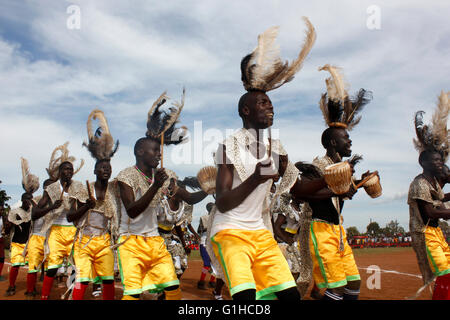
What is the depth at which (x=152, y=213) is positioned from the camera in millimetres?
4676

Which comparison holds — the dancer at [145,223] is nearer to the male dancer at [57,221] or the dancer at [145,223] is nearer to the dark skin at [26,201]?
the male dancer at [57,221]

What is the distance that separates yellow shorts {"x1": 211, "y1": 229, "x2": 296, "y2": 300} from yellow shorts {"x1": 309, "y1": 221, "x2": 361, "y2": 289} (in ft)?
5.71

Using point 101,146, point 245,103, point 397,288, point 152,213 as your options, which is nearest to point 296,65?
point 245,103

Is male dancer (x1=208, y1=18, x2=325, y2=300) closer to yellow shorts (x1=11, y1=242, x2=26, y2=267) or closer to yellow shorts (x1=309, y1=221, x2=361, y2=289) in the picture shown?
yellow shorts (x1=309, y1=221, x2=361, y2=289)

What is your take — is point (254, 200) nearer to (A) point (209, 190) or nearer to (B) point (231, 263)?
(B) point (231, 263)

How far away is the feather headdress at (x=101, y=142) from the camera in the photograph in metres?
5.51

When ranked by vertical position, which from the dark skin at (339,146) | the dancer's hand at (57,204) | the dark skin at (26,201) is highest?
the dark skin at (339,146)

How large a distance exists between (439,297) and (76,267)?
475 centimetres

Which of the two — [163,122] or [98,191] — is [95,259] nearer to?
[98,191]

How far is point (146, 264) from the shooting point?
443cm

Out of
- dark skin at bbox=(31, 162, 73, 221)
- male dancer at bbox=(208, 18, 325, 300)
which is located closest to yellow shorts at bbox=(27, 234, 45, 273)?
dark skin at bbox=(31, 162, 73, 221)

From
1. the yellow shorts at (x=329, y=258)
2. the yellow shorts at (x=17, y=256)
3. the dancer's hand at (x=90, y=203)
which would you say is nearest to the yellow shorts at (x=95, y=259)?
the dancer's hand at (x=90, y=203)

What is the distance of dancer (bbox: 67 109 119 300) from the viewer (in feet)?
18.1

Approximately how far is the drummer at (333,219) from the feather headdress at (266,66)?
136cm
